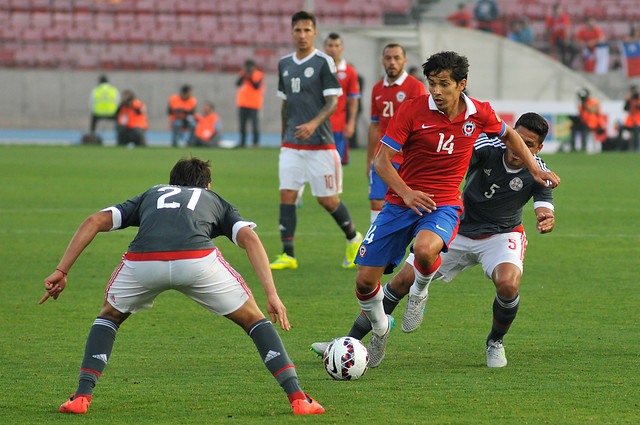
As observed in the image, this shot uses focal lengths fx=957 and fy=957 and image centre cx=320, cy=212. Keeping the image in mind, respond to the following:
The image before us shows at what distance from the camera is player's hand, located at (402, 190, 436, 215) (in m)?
5.18

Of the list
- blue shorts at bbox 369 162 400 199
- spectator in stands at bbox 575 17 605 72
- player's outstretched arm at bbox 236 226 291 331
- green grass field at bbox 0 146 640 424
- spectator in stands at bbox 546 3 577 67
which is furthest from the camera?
spectator in stands at bbox 575 17 605 72

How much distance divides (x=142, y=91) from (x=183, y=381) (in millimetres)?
30355

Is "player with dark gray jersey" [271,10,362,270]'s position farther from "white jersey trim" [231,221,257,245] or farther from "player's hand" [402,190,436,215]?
"white jersey trim" [231,221,257,245]

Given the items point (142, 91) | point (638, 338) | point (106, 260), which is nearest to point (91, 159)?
point (106, 260)

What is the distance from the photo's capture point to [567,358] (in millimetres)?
5613

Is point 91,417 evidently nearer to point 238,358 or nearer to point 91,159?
point 238,358

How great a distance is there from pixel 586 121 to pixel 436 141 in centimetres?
2087

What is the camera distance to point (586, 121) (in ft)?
82.3

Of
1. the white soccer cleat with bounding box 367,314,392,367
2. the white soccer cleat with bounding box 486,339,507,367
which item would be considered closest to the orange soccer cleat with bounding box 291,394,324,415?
the white soccer cleat with bounding box 367,314,392,367

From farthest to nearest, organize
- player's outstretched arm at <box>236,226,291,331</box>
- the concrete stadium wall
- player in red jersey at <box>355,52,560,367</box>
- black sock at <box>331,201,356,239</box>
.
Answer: the concrete stadium wall
black sock at <box>331,201,356,239</box>
player in red jersey at <box>355,52,560,367</box>
player's outstretched arm at <box>236,226,291,331</box>

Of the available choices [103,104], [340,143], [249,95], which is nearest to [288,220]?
[340,143]

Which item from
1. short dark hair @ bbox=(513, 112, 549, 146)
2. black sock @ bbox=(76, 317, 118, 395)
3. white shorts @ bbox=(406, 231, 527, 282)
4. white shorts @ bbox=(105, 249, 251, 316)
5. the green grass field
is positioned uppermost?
short dark hair @ bbox=(513, 112, 549, 146)

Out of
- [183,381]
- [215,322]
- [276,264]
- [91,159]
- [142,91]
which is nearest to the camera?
[183,381]

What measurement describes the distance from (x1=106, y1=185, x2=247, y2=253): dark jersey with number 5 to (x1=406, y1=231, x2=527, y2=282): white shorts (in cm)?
155
